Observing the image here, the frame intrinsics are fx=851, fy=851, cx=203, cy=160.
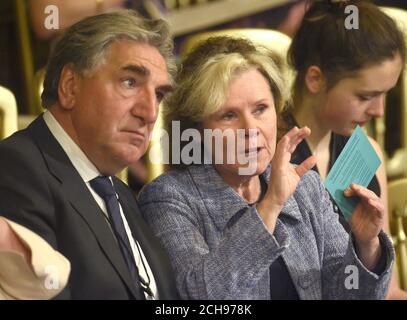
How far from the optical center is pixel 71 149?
1.75m

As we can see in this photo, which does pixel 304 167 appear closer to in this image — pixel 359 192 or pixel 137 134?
pixel 359 192

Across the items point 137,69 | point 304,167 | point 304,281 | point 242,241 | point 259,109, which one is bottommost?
point 304,281

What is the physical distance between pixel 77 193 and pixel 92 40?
316 millimetres

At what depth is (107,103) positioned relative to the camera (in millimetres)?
1762

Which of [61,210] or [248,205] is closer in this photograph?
[61,210]

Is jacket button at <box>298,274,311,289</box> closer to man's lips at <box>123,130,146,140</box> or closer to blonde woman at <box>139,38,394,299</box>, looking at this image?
blonde woman at <box>139,38,394,299</box>

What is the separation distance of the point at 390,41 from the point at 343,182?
0.36m

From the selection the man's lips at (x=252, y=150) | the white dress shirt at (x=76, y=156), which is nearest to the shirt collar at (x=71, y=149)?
the white dress shirt at (x=76, y=156)

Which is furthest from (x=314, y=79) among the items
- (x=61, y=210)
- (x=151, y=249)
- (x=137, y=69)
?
(x=61, y=210)

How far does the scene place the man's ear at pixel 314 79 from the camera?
2012 millimetres

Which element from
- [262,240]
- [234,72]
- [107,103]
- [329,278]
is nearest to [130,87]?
[107,103]

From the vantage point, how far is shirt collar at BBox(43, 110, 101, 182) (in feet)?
5.73

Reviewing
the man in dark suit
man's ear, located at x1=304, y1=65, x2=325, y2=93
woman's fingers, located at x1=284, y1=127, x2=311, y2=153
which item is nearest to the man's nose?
the man in dark suit
